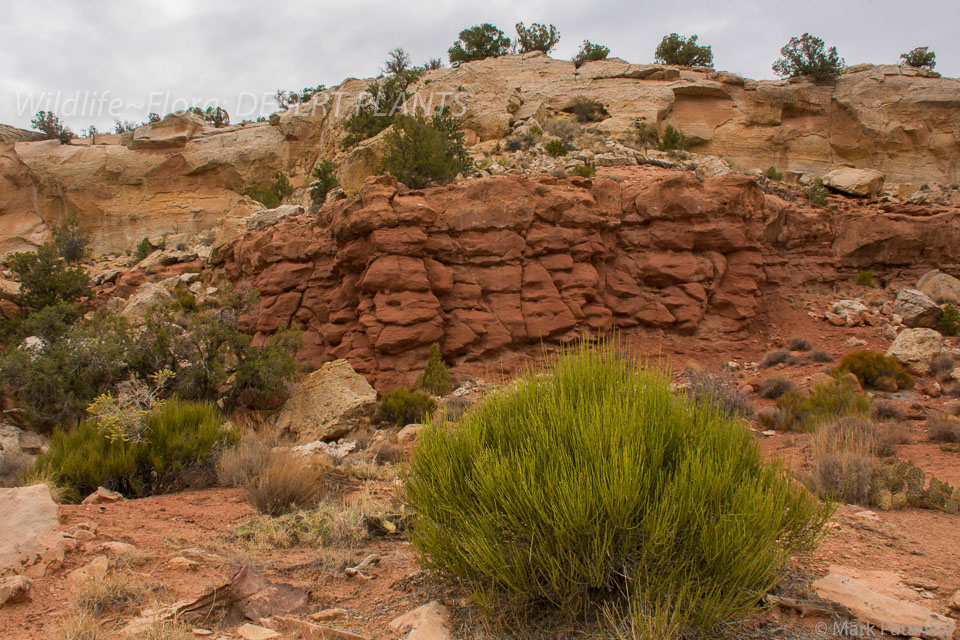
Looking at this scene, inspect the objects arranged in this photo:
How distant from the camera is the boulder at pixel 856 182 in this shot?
2192cm

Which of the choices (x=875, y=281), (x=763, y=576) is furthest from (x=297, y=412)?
(x=875, y=281)

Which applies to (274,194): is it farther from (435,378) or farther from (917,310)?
(917,310)

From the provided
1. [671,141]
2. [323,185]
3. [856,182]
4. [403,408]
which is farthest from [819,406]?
[323,185]

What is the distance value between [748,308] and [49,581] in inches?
672

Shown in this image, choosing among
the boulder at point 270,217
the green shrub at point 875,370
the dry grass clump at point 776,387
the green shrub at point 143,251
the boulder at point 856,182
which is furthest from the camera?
the green shrub at point 143,251

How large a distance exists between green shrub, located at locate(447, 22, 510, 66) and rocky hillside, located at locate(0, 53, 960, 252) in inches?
226

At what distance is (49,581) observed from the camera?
3510 millimetres

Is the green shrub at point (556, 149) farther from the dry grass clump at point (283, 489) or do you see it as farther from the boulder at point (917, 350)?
the dry grass clump at point (283, 489)

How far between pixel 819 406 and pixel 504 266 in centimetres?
834

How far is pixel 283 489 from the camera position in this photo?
570cm

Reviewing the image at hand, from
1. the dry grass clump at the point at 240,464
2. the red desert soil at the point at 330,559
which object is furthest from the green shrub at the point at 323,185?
the red desert soil at the point at 330,559

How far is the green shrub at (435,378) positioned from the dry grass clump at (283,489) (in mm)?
6932

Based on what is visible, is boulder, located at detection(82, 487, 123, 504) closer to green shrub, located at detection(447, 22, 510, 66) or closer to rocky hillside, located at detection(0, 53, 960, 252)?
rocky hillside, located at detection(0, 53, 960, 252)

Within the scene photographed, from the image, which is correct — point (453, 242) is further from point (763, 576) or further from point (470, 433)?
point (763, 576)
